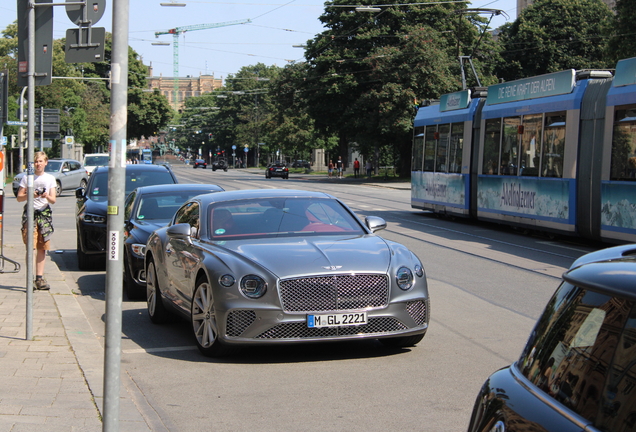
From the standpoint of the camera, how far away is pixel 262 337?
6574 mm

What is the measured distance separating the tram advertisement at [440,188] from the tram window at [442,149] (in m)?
0.22

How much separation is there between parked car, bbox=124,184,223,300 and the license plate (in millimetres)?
4171

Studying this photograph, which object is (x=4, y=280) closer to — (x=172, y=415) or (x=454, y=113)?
(x=172, y=415)

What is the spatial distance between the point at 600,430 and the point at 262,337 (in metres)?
4.71

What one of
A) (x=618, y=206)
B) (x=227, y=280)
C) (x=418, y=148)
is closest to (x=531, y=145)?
(x=618, y=206)

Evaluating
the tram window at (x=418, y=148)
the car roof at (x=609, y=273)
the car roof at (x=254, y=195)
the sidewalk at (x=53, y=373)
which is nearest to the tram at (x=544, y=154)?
the tram window at (x=418, y=148)

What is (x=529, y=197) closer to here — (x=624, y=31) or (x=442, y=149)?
(x=442, y=149)

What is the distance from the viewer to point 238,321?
21.6 feet

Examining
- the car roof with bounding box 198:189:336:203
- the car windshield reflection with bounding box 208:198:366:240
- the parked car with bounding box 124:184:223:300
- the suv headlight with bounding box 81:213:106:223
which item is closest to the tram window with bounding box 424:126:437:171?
the parked car with bounding box 124:184:223:300

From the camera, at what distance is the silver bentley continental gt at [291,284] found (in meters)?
6.57

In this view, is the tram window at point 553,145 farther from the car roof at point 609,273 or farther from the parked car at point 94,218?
the car roof at point 609,273

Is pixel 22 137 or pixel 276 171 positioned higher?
pixel 22 137

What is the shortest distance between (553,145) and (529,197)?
4.82ft

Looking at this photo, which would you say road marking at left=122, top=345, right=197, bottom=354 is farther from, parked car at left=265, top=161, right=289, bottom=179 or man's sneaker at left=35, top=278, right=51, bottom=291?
parked car at left=265, top=161, right=289, bottom=179
